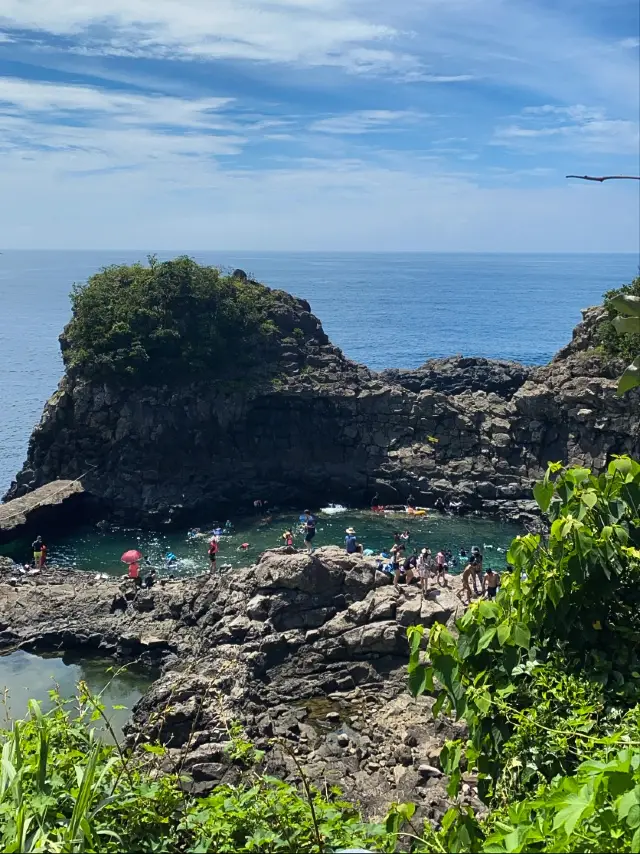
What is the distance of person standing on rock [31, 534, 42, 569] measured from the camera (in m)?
34.2

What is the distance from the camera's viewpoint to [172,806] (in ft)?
21.8

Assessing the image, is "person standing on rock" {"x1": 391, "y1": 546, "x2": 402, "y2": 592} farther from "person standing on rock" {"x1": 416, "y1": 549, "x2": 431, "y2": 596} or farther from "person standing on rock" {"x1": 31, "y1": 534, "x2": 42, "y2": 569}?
"person standing on rock" {"x1": 31, "y1": 534, "x2": 42, "y2": 569}

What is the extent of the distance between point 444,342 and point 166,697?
314 feet

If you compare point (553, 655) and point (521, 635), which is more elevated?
point (521, 635)

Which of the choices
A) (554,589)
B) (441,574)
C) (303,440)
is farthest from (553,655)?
(303,440)

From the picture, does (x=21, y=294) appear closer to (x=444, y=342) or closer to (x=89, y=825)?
(x=444, y=342)

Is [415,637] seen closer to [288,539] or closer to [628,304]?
[628,304]

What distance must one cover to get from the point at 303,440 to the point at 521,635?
121 ft

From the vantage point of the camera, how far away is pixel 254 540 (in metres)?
37.9

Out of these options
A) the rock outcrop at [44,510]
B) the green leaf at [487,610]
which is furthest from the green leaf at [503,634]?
the rock outcrop at [44,510]

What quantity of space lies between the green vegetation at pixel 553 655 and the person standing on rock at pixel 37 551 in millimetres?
29086

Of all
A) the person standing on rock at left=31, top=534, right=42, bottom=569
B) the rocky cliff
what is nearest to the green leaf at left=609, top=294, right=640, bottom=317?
the person standing on rock at left=31, top=534, right=42, bottom=569

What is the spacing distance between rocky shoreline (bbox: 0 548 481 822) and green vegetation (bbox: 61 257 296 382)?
55.3 feet

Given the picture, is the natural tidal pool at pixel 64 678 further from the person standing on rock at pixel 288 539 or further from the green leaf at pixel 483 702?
the green leaf at pixel 483 702
